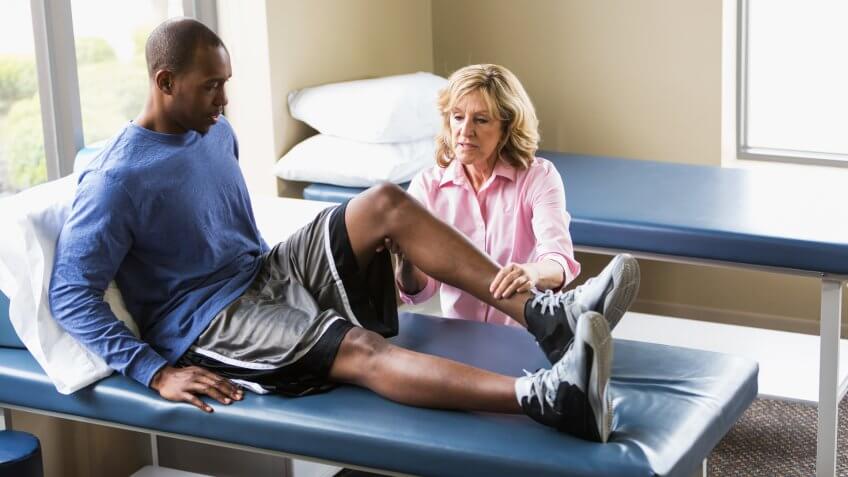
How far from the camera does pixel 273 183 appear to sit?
4.16 meters

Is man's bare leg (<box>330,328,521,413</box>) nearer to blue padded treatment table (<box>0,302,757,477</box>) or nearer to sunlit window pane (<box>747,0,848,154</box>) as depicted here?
blue padded treatment table (<box>0,302,757,477</box>)

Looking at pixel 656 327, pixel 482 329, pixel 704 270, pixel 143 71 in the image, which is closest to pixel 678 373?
pixel 482 329

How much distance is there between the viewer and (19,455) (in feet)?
8.45

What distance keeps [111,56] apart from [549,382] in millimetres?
2102

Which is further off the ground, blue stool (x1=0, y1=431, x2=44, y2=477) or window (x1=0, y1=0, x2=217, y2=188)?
window (x1=0, y1=0, x2=217, y2=188)

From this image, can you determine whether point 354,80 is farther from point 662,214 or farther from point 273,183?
point 662,214

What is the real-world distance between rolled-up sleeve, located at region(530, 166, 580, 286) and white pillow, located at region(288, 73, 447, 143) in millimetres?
1098

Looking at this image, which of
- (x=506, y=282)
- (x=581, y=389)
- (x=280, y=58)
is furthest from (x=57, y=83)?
(x=581, y=389)

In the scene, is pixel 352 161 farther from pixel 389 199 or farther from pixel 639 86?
pixel 389 199

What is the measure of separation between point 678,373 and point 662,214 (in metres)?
0.97

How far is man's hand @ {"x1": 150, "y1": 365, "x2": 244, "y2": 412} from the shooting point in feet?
8.23

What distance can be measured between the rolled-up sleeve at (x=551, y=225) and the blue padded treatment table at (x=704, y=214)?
23.6 inches

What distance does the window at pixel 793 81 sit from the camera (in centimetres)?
416

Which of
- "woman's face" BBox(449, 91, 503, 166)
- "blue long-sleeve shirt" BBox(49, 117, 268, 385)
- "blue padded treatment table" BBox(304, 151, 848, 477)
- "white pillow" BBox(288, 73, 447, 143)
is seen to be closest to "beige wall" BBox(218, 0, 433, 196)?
"white pillow" BBox(288, 73, 447, 143)
